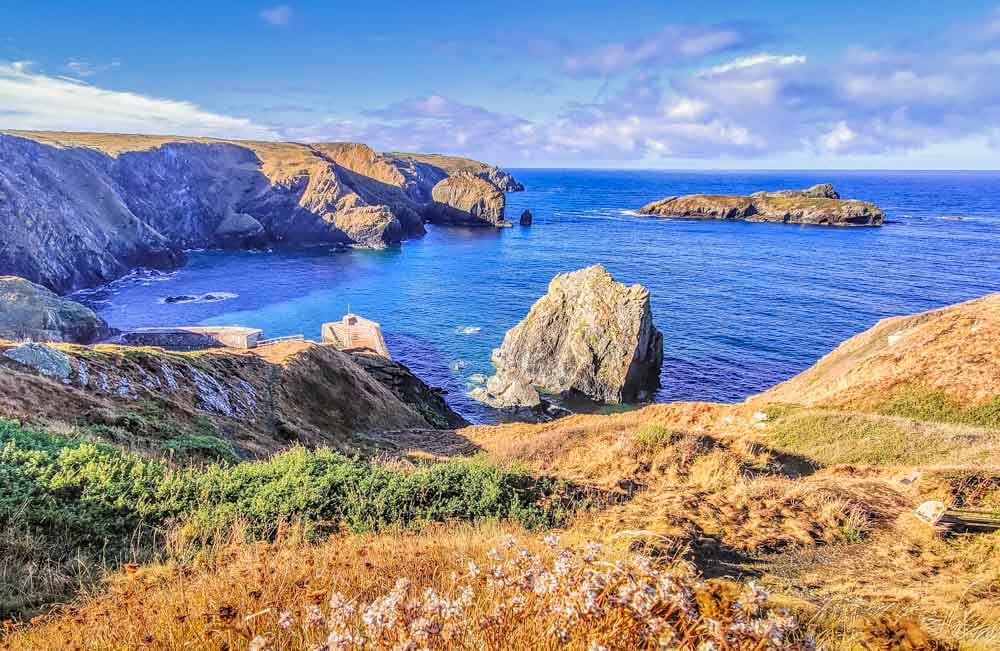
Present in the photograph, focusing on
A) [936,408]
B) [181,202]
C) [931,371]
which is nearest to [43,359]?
[936,408]

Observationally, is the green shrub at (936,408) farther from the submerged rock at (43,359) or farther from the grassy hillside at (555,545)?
the submerged rock at (43,359)

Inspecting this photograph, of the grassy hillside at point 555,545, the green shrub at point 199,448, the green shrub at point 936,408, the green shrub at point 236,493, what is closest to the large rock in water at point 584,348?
the green shrub at point 936,408

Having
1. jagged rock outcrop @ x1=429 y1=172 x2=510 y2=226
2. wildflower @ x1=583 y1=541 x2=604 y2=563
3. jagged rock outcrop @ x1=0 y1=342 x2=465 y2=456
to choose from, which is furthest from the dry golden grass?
jagged rock outcrop @ x1=429 y1=172 x2=510 y2=226

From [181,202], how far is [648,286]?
101 metres

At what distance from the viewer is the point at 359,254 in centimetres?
10631

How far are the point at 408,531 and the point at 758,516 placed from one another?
6499mm

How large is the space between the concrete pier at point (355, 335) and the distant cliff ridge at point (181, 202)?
48.5m

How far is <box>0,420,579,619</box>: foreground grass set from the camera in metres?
6.79

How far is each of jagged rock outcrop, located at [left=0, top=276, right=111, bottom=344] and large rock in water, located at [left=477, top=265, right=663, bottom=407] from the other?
3693 cm

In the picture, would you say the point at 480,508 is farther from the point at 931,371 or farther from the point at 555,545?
the point at 931,371

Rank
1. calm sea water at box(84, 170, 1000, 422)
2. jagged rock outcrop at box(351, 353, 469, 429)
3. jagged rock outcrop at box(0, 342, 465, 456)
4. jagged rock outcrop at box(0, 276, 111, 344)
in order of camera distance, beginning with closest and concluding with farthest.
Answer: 1. jagged rock outcrop at box(0, 342, 465, 456)
2. jagged rock outcrop at box(351, 353, 469, 429)
3. jagged rock outcrop at box(0, 276, 111, 344)
4. calm sea water at box(84, 170, 1000, 422)

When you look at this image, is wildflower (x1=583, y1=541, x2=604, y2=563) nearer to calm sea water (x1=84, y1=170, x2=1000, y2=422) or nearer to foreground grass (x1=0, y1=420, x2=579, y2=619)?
foreground grass (x1=0, y1=420, x2=579, y2=619)

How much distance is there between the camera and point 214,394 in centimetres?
2142

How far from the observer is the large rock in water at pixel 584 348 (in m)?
44.8
